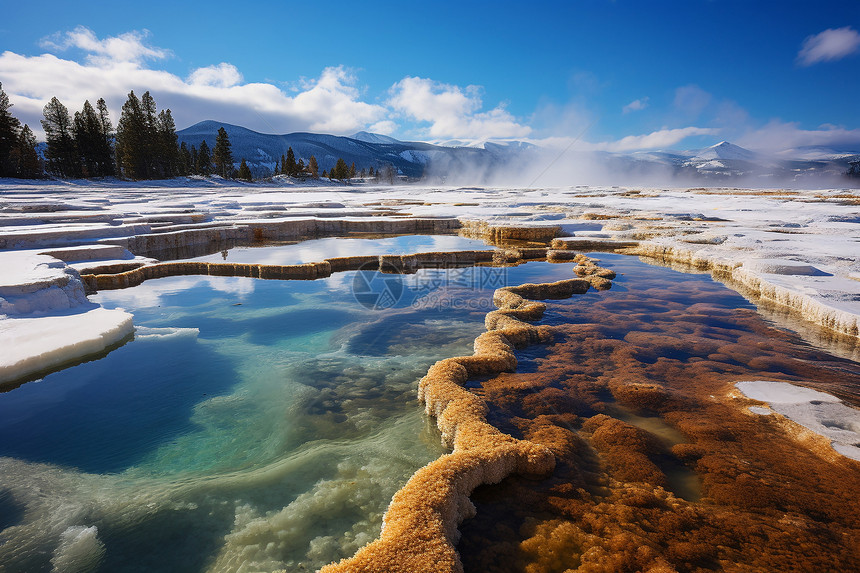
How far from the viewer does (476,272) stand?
11.7m

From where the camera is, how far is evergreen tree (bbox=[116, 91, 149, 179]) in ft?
155

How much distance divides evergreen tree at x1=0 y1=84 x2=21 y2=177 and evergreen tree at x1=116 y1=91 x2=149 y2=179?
32.2 ft

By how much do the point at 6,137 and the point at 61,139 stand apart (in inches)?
375

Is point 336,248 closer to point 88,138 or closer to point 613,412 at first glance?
point 613,412

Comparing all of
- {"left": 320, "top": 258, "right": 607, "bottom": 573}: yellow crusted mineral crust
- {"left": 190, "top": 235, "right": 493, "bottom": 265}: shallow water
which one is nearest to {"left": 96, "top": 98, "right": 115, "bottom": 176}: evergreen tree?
{"left": 190, "top": 235, "right": 493, "bottom": 265}: shallow water

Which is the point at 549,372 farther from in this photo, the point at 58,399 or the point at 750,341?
the point at 58,399

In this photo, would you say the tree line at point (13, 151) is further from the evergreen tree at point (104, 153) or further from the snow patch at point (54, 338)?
the snow patch at point (54, 338)

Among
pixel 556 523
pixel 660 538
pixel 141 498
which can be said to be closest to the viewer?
pixel 660 538

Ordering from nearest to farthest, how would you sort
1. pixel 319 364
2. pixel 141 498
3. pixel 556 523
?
pixel 556 523 < pixel 141 498 < pixel 319 364

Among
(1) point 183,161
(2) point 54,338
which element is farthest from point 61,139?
(2) point 54,338

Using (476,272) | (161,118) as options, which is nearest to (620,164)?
(161,118)

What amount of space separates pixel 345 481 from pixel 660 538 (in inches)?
97.2

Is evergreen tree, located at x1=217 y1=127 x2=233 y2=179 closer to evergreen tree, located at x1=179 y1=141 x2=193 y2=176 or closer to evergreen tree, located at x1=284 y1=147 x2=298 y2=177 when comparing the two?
evergreen tree, located at x1=179 y1=141 x2=193 y2=176

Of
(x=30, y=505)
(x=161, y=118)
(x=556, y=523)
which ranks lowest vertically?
(x=30, y=505)
